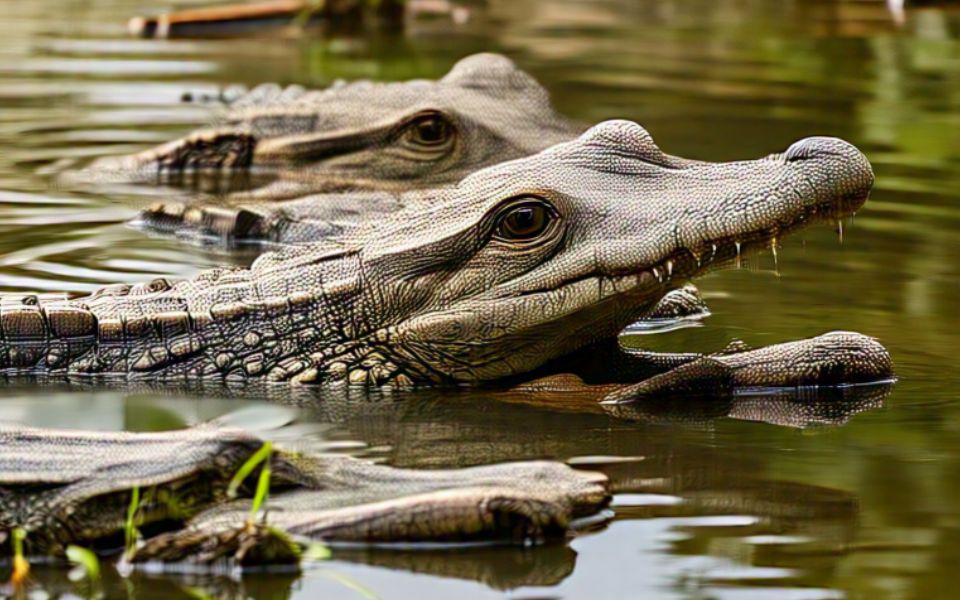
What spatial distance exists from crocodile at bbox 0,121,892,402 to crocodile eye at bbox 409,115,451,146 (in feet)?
12.7

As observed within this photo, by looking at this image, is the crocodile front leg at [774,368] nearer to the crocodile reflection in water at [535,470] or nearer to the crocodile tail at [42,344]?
Answer: the crocodile reflection in water at [535,470]

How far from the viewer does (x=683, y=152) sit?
38.4 feet

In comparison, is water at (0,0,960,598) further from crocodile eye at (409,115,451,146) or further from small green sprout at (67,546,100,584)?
crocodile eye at (409,115,451,146)

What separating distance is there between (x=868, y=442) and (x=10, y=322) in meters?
3.02

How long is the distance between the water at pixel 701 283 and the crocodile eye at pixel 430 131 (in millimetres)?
1666

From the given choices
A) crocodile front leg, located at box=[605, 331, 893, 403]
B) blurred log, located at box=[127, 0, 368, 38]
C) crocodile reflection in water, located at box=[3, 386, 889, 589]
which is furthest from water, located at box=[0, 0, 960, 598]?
blurred log, located at box=[127, 0, 368, 38]

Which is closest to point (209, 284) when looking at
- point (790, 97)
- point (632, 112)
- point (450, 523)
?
Answer: point (450, 523)

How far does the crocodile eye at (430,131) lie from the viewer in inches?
420

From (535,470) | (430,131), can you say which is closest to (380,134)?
(430,131)

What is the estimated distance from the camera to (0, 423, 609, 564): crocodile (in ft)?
15.5

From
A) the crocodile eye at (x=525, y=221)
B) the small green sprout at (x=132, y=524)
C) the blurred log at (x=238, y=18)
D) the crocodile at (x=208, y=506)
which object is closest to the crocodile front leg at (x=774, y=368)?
the crocodile eye at (x=525, y=221)

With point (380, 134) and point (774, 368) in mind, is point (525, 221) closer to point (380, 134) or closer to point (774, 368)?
point (774, 368)

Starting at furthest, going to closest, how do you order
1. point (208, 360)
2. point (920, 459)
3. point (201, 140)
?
1. point (201, 140)
2. point (208, 360)
3. point (920, 459)

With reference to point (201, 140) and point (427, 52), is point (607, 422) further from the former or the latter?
point (427, 52)
